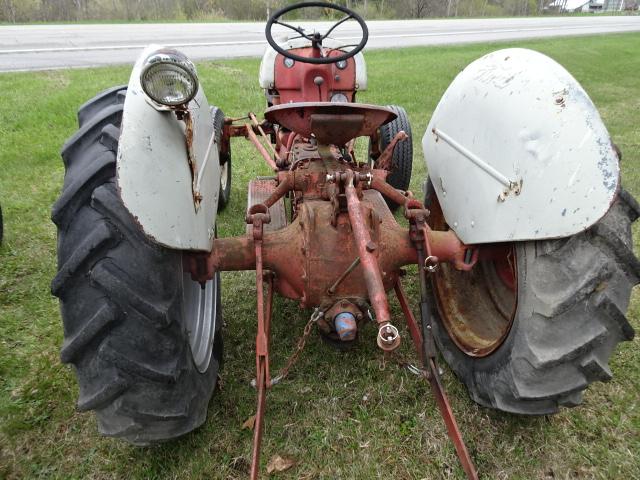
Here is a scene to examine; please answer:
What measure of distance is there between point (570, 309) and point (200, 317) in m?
1.50

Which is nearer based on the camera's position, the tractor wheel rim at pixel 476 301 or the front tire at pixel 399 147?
the tractor wheel rim at pixel 476 301

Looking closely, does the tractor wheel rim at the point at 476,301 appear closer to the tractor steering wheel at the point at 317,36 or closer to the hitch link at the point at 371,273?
the hitch link at the point at 371,273

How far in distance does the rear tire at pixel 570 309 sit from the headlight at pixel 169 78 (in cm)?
126

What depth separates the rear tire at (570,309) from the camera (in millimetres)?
1713

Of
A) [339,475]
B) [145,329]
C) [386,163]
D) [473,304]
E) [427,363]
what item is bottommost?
[339,475]

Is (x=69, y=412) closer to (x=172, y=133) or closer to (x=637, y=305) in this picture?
(x=172, y=133)

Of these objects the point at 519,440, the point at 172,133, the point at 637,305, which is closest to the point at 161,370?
the point at 172,133

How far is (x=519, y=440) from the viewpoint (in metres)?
2.08

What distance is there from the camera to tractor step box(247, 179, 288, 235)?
271 centimetres

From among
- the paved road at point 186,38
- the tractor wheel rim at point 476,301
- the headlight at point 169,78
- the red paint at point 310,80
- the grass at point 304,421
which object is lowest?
the grass at point 304,421

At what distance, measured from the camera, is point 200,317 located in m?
2.32

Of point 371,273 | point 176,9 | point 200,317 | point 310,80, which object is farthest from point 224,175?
point 176,9

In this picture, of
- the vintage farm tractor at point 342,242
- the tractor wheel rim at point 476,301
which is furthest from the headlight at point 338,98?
the tractor wheel rim at point 476,301

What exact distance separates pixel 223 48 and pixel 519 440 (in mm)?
12531
